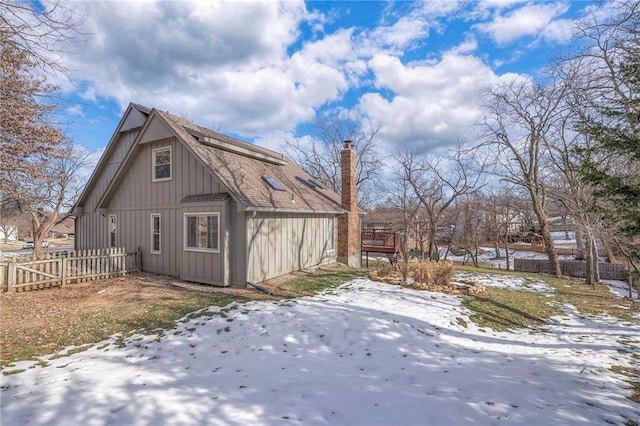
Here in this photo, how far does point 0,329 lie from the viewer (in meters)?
5.82

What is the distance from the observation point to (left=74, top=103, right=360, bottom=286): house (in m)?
9.08

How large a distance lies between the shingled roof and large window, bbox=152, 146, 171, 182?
118 cm

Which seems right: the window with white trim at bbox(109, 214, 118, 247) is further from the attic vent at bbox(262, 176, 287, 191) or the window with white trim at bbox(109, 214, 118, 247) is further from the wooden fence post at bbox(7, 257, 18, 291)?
the attic vent at bbox(262, 176, 287, 191)

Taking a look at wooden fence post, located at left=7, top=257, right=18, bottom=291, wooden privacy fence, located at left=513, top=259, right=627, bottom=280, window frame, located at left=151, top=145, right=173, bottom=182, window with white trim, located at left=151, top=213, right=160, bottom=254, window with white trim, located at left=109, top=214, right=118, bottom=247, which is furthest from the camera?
wooden privacy fence, located at left=513, top=259, right=627, bottom=280

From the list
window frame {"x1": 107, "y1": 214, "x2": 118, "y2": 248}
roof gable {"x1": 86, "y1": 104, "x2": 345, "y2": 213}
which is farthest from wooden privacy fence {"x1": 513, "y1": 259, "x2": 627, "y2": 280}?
window frame {"x1": 107, "y1": 214, "x2": 118, "y2": 248}

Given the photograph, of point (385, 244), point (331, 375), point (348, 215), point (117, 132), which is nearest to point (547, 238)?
point (385, 244)

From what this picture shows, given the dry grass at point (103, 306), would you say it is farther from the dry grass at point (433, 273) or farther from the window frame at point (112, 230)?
the window frame at point (112, 230)

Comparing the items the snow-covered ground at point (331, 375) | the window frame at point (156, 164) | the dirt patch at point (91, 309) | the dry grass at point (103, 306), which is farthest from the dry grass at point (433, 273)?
the window frame at point (156, 164)

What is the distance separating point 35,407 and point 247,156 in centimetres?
1017

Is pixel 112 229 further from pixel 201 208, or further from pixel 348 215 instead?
pixel 348 215

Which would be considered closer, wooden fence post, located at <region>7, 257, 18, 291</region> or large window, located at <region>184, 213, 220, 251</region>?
wooden fence post, located at <region>7, 257, 18, 291</region>

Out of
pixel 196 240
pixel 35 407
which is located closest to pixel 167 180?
pixel 196 240

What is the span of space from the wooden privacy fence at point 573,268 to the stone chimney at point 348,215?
39.8 ft

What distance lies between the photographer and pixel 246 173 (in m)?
10.6
